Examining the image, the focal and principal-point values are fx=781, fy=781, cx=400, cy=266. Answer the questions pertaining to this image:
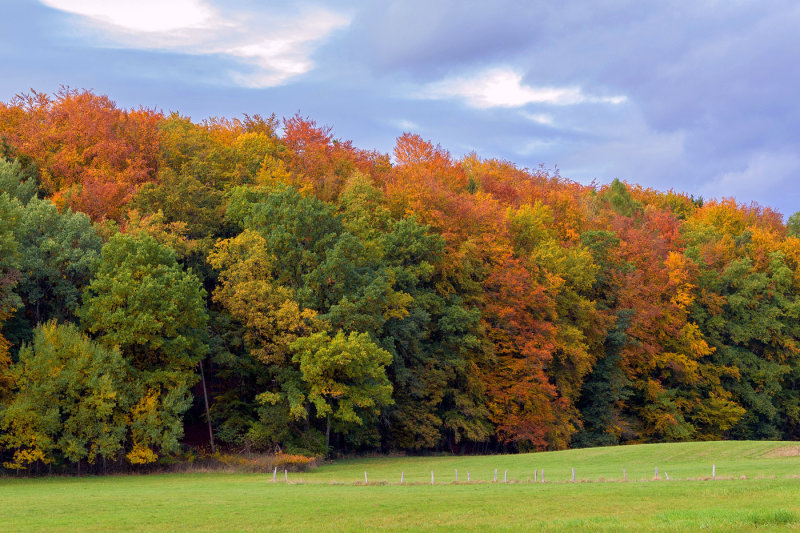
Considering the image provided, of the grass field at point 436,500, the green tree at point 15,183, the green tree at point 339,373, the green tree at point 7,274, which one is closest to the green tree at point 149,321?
the grass field at point 436,500

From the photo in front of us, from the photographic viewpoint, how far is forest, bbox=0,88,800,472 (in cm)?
4759

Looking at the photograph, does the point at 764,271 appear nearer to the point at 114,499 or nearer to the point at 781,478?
the point at 781,478

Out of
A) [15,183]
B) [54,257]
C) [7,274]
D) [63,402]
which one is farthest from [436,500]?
[15,183]

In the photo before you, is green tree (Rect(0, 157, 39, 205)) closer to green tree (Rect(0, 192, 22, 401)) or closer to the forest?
the forest

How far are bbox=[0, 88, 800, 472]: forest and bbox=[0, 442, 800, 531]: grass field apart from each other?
6270 millimetres

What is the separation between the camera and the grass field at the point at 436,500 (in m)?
22.4

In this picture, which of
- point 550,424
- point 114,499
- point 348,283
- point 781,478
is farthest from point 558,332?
point 114,499

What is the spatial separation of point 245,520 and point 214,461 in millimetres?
28499

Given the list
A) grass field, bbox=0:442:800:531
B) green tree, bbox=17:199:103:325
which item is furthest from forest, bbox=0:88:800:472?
grass field, bbox=0:442:800:531

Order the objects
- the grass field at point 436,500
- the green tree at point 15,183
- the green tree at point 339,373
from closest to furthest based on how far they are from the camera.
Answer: the grass field at point 436,500
the green tree at point 339,373
the green tree at point 15,183

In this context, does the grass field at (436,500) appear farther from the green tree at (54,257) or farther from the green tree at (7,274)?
the green tree at (54,257)

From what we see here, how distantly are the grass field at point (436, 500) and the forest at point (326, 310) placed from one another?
6270mm

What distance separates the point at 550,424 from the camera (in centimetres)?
6575

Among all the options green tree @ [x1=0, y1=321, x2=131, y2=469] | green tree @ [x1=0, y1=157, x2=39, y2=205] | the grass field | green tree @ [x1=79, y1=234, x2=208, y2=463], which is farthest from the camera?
green tree @ [x1=0, y1=157, x2=39, y2=205]
